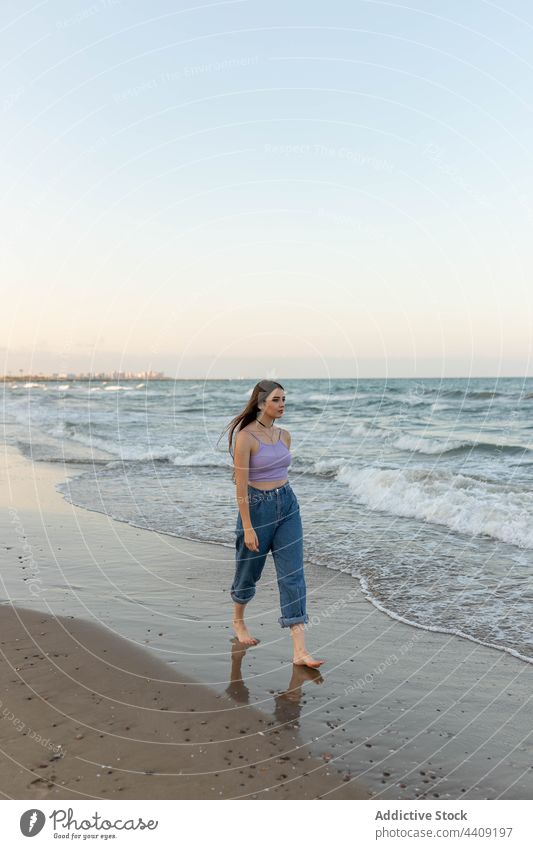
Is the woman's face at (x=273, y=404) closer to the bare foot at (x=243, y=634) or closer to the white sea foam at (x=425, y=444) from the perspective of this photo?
the bare foot at (x=243, y=634)

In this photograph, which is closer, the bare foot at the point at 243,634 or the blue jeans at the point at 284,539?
the blue jeans at the point at 284,539

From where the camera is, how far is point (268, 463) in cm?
538

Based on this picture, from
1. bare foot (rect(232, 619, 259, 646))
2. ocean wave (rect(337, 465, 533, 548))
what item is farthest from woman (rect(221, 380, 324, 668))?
ocean wave (rect(337, 465, 533, 548))

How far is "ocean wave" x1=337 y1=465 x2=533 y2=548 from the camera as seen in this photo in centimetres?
1020

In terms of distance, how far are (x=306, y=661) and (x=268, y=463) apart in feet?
4.92

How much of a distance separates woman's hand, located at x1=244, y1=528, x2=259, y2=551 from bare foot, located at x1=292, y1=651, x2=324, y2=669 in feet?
2.83

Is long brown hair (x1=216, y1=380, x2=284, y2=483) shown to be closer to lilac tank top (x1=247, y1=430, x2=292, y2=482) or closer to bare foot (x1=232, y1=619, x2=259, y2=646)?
lilac tank top (x1=247, y1=430, x2=292, y2=482)

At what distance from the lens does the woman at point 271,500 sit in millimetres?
5320

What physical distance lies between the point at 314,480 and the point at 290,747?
11.8m

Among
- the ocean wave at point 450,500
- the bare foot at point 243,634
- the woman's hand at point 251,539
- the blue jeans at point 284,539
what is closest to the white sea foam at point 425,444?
the ocean wave at point 450,500

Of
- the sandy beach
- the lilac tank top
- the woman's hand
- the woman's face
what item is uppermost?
the woman's face

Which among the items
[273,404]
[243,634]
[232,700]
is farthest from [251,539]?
[232,700]

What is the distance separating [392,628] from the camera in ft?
20.3
